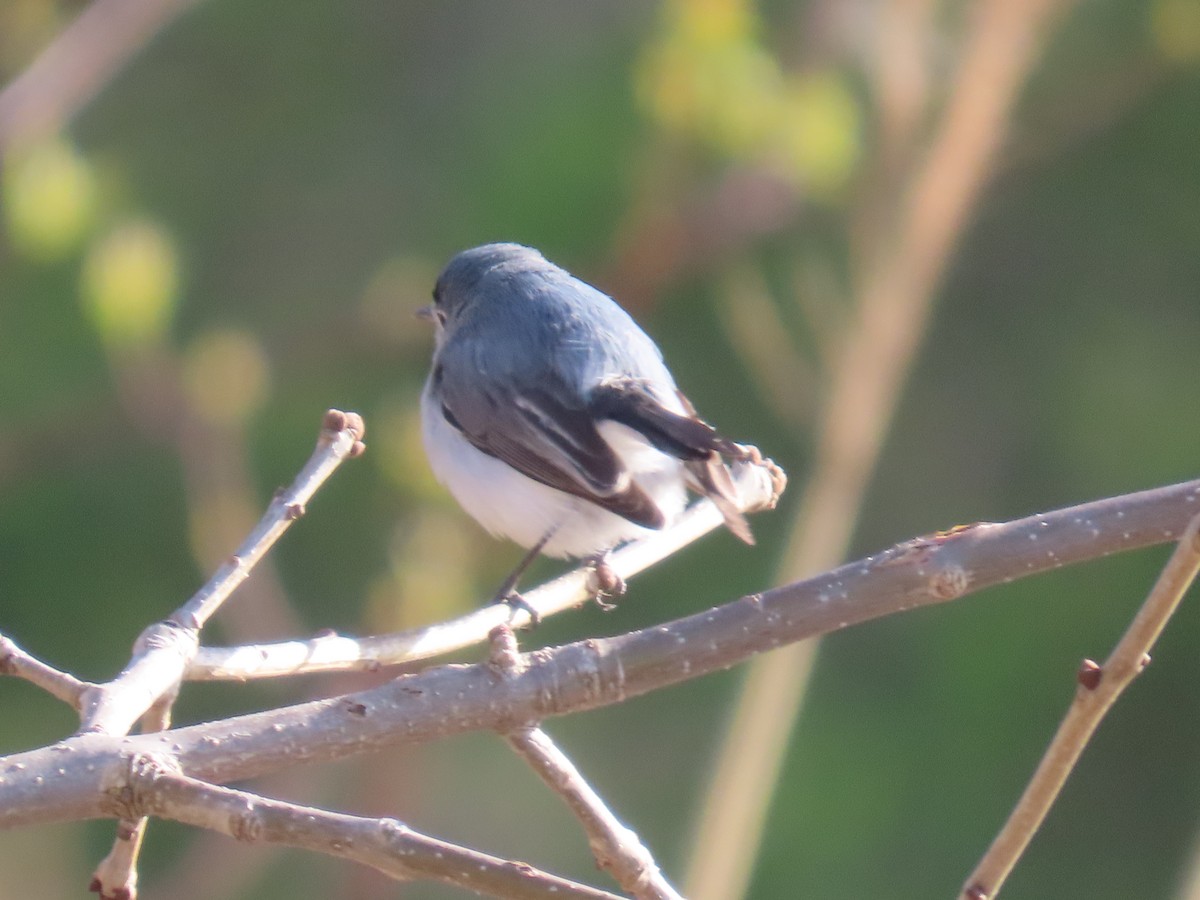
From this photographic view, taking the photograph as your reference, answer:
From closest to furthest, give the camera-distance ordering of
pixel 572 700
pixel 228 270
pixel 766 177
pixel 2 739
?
pixel 572 700
pixel 766 177
pixel 2 739
pixel 228 270

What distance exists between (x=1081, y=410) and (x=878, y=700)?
4.01 feet

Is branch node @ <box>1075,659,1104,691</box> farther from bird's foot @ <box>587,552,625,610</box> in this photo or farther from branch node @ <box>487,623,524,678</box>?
bird's foot @ <box>587,552,625,610</box>

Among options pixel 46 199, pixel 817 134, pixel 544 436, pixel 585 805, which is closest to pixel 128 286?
pixel 46 199

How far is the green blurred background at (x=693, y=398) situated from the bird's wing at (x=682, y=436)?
1.26 metres

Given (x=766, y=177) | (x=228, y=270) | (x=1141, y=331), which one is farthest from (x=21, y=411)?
(x=1141, y=331)

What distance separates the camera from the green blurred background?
4.59m

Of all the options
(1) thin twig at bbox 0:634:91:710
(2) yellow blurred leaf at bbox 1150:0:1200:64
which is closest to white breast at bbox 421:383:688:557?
(1) thin twig at bbox 0:634:91:710

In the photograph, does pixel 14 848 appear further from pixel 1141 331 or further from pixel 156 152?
pixel 1141 331

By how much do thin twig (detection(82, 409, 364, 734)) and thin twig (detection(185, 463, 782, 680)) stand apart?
40mm

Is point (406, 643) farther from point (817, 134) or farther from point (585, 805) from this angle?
point (817, 134)

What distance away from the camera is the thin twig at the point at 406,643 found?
1761 mm

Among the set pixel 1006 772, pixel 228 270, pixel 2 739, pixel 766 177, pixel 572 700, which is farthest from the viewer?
pixel 228 270

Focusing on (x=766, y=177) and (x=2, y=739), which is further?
(x=2, y=739)

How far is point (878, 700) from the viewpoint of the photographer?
16.7 feet
